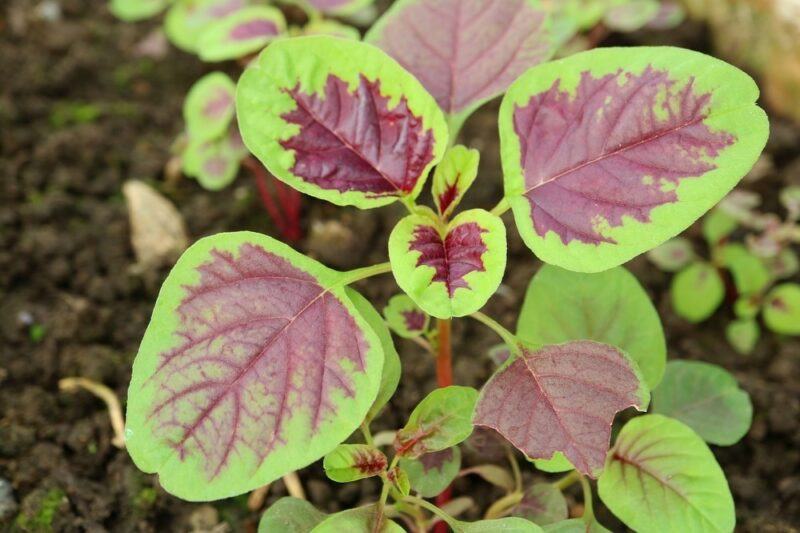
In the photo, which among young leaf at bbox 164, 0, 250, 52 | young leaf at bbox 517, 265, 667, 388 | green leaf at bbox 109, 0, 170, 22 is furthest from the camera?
green leaf at bbox 109, 0, 170, 22

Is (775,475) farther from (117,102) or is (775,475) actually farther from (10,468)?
(117,102)

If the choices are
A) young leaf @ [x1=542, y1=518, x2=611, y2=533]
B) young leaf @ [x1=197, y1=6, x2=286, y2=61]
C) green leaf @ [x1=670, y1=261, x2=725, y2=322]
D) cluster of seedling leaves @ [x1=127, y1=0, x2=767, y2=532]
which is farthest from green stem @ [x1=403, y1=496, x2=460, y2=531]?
young leaf @ [x1=197, y1=6, x2=286, y2=61]

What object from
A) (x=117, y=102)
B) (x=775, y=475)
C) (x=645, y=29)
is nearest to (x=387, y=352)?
(x=775, y=475)

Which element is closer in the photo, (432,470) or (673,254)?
(432,470)

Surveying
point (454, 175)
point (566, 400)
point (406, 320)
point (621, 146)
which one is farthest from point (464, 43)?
point (566, 400)

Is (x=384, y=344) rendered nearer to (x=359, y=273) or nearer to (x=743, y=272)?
(x=359, y=273)

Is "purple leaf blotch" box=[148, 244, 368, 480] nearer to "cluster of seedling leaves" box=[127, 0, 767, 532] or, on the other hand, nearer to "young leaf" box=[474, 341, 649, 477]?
"cluster of seedling leaves" box=[127, 0, 767, 532]
